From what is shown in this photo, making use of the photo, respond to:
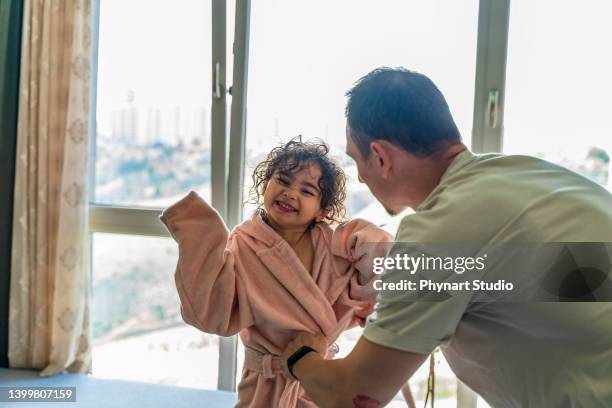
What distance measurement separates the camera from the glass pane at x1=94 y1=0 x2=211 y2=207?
97.3 inches

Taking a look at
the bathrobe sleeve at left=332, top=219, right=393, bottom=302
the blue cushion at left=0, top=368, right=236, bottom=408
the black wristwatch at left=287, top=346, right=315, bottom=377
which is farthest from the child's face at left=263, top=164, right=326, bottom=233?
the blue cushion at left=0, top=368, right=236, bottom=408

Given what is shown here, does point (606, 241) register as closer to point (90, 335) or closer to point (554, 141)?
point (554, 141)

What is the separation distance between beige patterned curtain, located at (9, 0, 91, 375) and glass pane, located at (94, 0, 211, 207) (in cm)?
20

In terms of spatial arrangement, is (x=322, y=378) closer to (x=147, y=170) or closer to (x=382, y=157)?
(x=382, y=157)

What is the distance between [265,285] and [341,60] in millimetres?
1032

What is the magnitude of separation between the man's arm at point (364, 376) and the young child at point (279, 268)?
0.45 metres

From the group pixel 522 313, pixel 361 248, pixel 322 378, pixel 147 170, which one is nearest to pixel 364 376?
pixel 322 378

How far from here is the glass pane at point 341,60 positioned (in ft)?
7.16

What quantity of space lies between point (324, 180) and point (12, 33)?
1617 mm

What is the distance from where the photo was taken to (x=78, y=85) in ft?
7.84

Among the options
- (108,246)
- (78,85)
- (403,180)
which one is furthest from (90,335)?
(403,180)

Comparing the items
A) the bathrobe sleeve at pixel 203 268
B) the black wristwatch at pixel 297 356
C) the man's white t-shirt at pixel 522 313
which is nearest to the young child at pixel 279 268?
the bathrobe sleeve at pixel 203 268

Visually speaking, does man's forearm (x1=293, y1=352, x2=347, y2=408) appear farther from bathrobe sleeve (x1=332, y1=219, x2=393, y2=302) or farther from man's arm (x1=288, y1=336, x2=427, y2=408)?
bathrobe sleeve (x1=332, y1=219, x2=393, y2=302)

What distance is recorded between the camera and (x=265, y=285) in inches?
65.4
